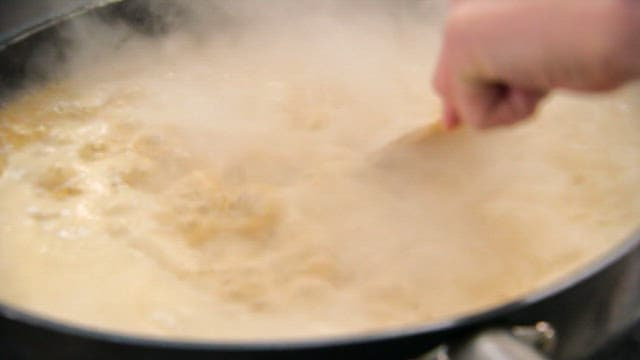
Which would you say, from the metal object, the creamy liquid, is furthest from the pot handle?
the creamy liquid

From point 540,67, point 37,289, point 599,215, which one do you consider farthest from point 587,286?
point 37,289

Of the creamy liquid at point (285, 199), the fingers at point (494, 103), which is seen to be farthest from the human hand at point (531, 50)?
the creamy liquid at point (285, 199)

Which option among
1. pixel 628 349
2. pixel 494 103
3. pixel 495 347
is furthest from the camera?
pixel 628 349

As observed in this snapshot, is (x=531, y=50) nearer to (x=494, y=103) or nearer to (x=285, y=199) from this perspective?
(x=494, y=103)

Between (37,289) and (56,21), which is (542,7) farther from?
(56,21)

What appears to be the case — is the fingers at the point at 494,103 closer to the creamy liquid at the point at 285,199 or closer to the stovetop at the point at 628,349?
the creamy liquid at the point at 285,199

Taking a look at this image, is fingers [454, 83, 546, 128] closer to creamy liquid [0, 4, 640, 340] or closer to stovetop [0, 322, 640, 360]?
creamy liquid [0, 4, 640, 340]

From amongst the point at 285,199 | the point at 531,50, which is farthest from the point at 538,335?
the point at 285,199
